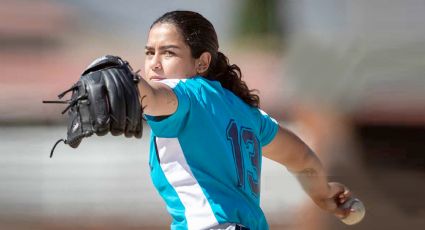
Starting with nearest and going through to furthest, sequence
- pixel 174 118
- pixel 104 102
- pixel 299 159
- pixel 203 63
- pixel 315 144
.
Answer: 1. pixel 104 102
2. pixel 174 118
3. pixel 203 63
4. pixel 299 159
5. pixel 315 144

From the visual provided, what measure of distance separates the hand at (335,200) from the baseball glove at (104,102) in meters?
0.98

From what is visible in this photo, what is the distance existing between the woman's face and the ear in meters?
0.03

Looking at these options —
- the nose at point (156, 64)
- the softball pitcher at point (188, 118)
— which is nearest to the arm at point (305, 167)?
the softball pitcher at point (188, 118)

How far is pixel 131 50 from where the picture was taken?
1052 cm

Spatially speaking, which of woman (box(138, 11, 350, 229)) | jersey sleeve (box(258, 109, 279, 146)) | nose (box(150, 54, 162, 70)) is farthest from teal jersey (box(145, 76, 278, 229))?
jersey sleeve (box(258, 109, 279, 146))

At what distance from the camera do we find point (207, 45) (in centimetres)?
222

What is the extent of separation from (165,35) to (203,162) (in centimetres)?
33

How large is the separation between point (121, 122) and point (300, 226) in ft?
13.6

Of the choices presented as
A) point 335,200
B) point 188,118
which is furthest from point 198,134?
point 335,200

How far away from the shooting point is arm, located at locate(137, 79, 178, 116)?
1.81 meters

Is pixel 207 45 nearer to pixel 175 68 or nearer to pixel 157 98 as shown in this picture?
pixel 175 68

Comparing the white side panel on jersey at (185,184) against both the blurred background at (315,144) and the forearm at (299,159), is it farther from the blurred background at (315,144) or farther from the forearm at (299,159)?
the blurred background at (315,144)

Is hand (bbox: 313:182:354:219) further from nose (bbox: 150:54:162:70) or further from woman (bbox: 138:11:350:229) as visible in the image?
nose (bbox: 150:54:162:70)

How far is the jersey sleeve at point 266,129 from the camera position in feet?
7.77
